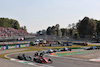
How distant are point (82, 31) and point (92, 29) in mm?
7471

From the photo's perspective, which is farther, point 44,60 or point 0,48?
point 0,48

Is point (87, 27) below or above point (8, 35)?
above

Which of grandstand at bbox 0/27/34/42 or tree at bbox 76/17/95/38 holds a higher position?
tree at bbox 76/17/95/38

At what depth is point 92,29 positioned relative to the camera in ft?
305

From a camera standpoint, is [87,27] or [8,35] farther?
[87,27]

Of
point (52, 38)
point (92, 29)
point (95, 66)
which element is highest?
point (92, 29)

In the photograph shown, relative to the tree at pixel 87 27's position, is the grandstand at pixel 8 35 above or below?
below

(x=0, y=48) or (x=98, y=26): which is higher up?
(x=98, y=26)

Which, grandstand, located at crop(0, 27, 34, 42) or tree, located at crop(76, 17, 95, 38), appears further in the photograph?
tree, located at crop(76, 17, 95, 38)

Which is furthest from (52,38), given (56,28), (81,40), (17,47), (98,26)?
(56,28)

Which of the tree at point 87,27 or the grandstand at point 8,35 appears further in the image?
the tree at point 87,27

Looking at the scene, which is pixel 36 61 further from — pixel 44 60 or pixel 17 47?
pixel 17 47

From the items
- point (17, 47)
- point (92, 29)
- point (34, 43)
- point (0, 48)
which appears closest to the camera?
point (0, 48)

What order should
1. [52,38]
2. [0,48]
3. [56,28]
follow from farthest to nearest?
1. [56,28]
2. [52,38]
3. [0,48]
